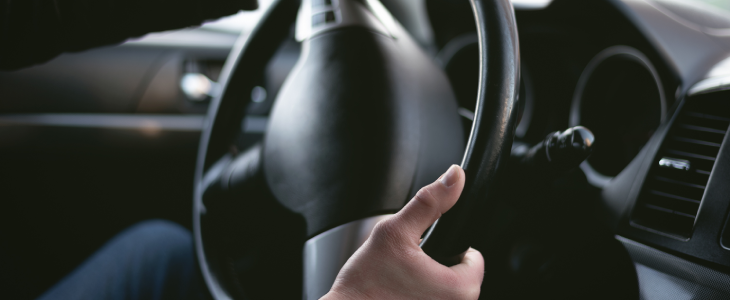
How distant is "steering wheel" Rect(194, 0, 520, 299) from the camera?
47 cm

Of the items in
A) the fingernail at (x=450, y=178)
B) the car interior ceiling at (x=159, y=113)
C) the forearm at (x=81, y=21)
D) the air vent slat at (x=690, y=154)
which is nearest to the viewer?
the fingernail at (x=450, y=178)

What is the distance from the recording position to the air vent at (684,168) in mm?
626

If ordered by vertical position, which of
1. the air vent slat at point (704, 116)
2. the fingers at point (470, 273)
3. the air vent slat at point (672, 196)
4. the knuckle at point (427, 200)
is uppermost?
the air vent slat at point (704, 116)

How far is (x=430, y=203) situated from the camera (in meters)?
0.44

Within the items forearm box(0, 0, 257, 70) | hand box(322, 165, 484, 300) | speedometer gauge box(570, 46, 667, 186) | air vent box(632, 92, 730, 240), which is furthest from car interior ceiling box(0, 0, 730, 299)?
forearm box(0, 0, 257, 70)

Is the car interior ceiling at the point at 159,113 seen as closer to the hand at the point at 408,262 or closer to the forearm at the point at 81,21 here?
the hand at the point at 408,262

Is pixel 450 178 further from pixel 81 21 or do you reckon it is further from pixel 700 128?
pixel 81 21

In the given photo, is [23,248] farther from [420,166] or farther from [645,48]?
[645,48]

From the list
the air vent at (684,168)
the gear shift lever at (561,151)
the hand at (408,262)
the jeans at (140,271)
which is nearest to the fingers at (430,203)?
the hand at (408,262)

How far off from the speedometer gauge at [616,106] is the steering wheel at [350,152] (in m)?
0.42

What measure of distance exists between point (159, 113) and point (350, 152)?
1.24 m

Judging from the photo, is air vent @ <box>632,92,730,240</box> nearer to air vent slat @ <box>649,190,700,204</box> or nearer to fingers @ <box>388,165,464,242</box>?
air vent slat @ <box>649,190,700,204</box>

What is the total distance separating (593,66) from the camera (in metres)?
1.02

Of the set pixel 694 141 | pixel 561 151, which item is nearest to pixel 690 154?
pixel 694 141
